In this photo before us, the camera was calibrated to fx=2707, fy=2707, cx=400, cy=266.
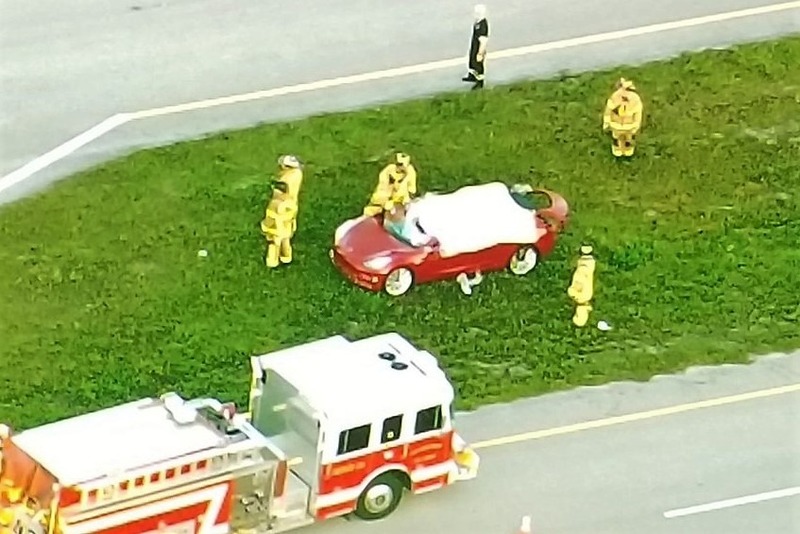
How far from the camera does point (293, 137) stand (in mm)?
36219

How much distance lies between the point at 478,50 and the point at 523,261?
5.13 metres

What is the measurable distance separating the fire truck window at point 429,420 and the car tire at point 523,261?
4.95 metres

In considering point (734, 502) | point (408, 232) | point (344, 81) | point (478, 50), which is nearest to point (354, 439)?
point (734, 502)

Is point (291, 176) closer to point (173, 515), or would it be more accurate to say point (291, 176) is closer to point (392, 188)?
point (392, 188)

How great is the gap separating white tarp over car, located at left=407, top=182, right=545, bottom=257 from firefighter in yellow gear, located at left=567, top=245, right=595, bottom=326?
1006 millimetres

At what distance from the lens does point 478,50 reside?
3744 centimetres

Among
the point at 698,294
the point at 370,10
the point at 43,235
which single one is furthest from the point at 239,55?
the point at 698,294

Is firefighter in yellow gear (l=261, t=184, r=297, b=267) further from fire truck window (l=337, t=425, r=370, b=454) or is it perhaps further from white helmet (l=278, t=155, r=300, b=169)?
fire truck window (l=337, t=425, r=370, b=454)

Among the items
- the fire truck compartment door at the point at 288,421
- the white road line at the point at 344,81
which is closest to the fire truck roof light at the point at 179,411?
the fire truck compartment door at the point at 288,421

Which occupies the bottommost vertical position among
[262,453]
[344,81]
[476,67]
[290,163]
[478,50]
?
[262,453]

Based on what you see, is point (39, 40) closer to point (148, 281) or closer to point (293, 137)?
point (293, 137)

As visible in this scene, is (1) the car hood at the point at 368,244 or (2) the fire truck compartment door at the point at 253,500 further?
(1) the car hood at the point at 368,244

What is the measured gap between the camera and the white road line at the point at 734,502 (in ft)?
96.6

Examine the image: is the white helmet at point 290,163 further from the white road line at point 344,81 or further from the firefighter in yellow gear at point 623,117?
the firefighter in yellow gear at point 623,117
